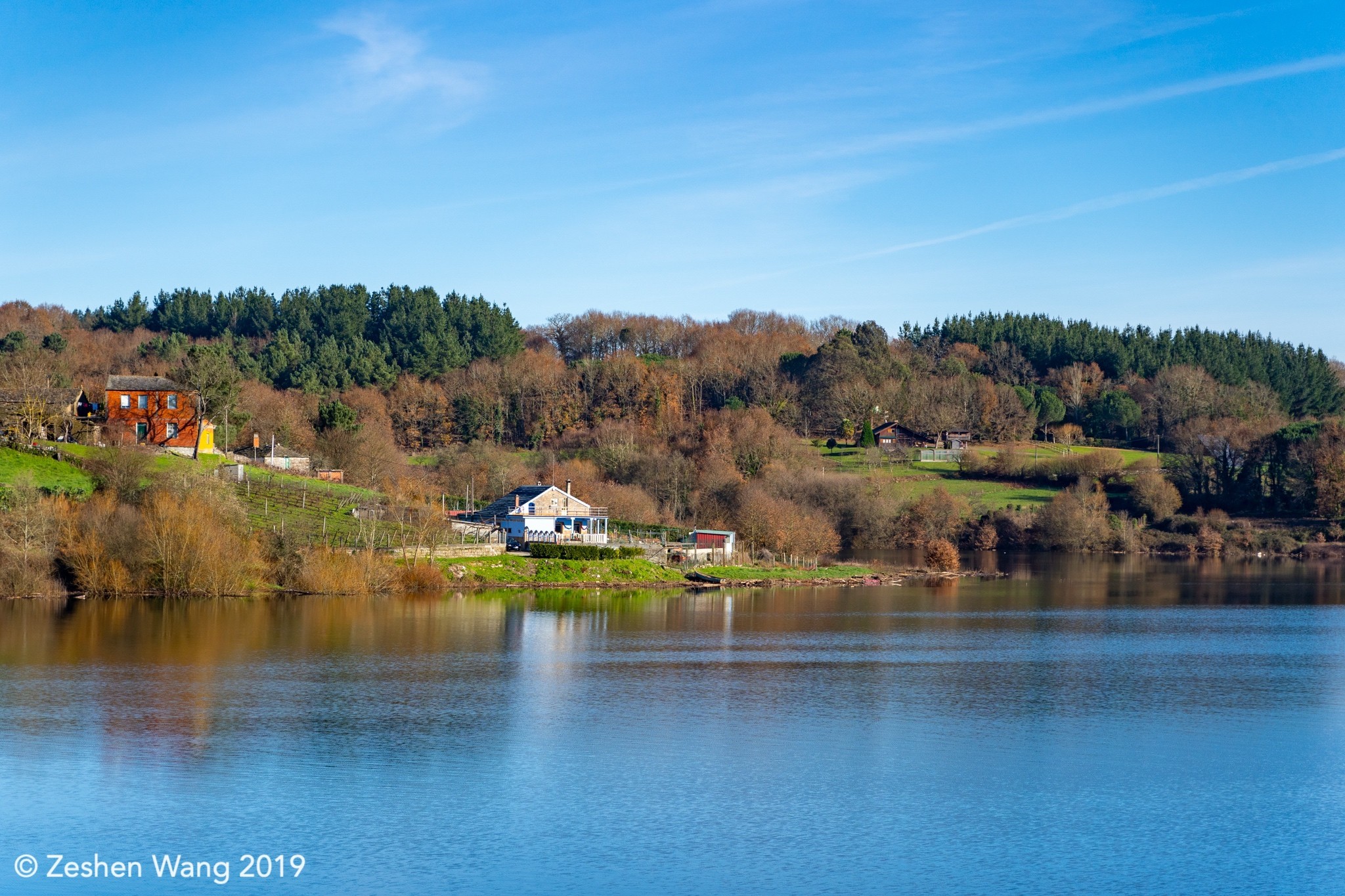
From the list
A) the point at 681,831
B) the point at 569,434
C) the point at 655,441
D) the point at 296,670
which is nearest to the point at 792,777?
the point at 681,831

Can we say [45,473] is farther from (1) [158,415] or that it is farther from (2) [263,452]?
(2) [263,452]

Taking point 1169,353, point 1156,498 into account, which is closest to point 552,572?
point 1156,498

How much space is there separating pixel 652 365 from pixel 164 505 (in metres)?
85.0

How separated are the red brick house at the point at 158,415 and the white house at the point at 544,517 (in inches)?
730

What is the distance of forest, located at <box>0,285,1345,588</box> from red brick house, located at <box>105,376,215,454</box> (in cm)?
153

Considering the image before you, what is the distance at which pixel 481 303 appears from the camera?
5694 inches

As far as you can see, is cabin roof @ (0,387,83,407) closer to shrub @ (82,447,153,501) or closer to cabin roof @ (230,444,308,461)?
shrub @ (82,447,153,501)

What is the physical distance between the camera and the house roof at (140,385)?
79.4 meters

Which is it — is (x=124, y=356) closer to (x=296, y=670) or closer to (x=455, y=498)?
(x=455, y=498)

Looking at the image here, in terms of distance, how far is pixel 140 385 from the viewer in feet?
263

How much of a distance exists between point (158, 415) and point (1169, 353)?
112115 mm

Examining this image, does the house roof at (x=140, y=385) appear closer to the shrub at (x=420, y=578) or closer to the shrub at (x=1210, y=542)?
the shrub at (x=420, y=578)

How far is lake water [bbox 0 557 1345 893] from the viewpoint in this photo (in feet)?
63.5

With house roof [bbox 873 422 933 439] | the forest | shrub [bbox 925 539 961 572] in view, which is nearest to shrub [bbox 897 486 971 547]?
the forest
